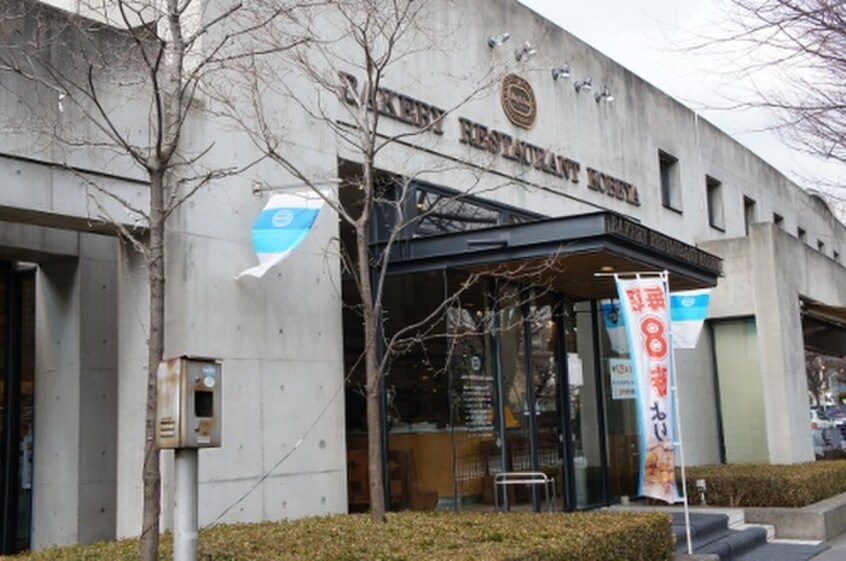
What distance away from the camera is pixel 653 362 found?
443 inches

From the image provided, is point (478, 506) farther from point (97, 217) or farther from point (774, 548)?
point (97, 217)

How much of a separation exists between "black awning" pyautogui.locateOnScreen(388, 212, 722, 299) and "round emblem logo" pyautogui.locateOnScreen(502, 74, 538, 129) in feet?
11.0

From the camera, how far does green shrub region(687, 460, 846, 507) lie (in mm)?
14914

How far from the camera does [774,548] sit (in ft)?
43.3

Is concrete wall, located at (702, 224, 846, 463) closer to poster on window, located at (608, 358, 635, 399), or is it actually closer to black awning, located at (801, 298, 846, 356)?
black awning, located at (801, 298, 846, 356)

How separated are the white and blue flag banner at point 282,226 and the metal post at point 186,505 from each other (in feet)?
15.0

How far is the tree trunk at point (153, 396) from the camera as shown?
6.32m

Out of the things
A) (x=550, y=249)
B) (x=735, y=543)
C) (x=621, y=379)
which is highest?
(x=550, y=249)

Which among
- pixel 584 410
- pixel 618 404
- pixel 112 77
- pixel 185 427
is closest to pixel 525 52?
pixel 584 410

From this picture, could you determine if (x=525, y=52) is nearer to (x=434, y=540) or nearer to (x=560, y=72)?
(x=560, y=72)

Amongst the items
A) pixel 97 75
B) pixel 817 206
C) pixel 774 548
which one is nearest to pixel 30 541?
pixel 97 75

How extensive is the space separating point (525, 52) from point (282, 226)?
7053 mm

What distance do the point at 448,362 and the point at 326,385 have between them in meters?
1.98

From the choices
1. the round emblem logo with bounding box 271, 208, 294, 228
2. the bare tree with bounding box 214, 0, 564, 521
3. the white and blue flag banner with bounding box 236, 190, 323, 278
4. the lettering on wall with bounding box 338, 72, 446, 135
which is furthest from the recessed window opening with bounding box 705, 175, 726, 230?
the round emblem logo with bounding box 271, 208, 294, 228
